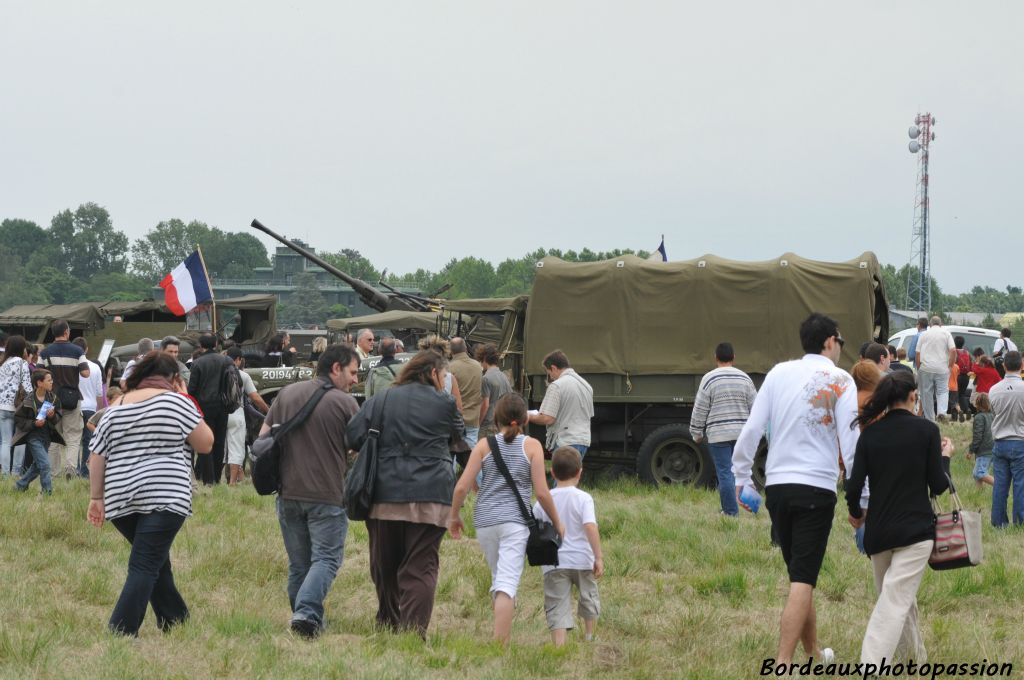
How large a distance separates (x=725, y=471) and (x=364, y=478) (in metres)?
5.71

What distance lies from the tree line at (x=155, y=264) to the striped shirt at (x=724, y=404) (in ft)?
415

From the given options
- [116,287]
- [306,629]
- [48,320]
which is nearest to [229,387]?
[306,629]

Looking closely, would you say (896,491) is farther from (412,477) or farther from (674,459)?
(674,459)

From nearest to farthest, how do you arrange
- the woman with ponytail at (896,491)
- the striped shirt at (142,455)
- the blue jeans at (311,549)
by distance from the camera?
the woman with ponytail at (896,491) → the striped shirt at (142,455) → the blue jeans at (311,549)

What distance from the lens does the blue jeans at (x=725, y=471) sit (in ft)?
38.7

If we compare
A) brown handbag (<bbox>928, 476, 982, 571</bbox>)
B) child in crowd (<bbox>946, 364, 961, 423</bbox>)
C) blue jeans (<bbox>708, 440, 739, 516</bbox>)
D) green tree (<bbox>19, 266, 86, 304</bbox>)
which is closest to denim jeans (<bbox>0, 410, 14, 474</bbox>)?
blue jeans (<bbox>708, 440, 739, 516</bbox>)

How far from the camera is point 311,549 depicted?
7.52m

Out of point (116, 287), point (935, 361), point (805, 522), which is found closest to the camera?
point (805, 522)

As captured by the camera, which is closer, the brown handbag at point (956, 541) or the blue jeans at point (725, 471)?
the brown handbag at point (956, 541)

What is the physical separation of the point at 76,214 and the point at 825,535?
550 feet

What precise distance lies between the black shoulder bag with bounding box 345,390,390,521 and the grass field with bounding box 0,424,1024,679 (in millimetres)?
733

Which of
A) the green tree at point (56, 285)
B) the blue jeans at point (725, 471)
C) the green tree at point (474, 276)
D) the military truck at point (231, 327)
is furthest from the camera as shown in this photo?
the green tree at point (474, 276)

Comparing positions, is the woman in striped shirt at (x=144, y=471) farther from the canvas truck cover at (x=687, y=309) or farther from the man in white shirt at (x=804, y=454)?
the canvas truck cover at (x=687, y=309)

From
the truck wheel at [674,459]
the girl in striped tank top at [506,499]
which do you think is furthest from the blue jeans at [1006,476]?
the girl in striped tank top at [506,499]
